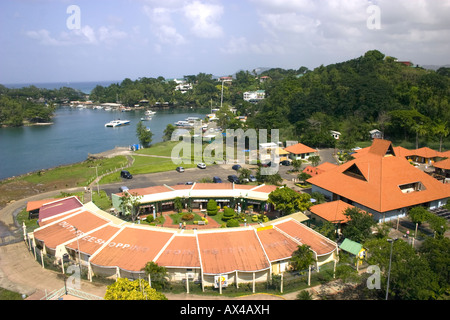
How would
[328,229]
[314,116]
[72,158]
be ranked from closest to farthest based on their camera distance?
[328,229], [72,158], [314,116]

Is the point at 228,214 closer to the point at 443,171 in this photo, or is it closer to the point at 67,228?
the point at 67,228

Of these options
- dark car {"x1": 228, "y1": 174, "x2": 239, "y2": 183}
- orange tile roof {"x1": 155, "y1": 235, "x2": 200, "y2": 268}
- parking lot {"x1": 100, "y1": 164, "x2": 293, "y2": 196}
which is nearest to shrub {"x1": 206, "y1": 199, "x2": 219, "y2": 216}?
orange tile roof {"x1": 155, "y1": 235, "x2": 200, "y2": 268}

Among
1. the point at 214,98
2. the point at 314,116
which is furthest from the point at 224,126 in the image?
the point at 214,98

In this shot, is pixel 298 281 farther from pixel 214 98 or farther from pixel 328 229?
pixel 214 98

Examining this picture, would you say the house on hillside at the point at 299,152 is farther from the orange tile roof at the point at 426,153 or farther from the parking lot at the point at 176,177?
the orange tile roof at the point at 426,153

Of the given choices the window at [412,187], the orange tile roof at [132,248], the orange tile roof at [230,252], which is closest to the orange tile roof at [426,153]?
the window at [412,187]

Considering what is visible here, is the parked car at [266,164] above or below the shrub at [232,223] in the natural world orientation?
above

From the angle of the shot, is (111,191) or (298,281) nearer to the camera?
(298,281)
